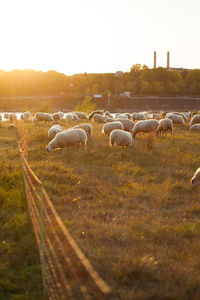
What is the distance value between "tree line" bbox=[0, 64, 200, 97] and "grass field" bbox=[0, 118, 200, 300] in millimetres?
94495

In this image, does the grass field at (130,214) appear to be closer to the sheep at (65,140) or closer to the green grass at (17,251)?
the green grass at (17,251)

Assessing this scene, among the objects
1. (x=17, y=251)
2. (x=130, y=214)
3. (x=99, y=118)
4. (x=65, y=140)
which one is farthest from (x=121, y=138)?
(x=99, y=118)

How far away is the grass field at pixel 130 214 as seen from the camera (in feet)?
13.1

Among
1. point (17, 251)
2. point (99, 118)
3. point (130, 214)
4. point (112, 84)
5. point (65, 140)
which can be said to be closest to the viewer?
point (17, 251)

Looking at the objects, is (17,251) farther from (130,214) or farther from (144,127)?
(144,127)

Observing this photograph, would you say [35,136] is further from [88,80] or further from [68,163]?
[88,80]

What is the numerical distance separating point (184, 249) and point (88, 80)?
12089cm

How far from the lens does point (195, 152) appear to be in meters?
12.4

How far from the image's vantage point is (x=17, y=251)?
4547mm

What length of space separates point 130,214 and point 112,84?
369ft

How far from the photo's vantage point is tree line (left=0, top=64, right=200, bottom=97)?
107 m

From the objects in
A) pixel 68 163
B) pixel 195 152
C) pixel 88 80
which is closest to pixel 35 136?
pixel 68 163

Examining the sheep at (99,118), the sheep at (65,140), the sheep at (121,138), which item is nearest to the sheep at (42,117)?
the sheep at (99,118)

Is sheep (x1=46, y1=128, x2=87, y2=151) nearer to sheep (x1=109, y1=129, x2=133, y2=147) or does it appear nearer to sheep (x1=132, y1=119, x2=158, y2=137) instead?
sheep (x1=109, y1=129, x2=133, y2=147)
